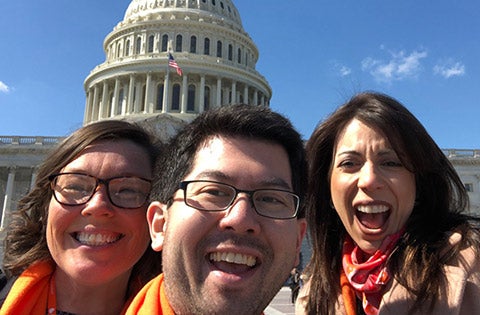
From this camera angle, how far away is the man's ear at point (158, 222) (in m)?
2.05

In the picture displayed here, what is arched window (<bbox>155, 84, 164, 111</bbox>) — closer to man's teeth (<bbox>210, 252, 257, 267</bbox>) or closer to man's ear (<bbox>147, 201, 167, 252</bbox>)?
man's ear (<bbox>147, 201, 167, 252</bbox>)

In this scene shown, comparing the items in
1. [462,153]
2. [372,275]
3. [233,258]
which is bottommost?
[372,275]

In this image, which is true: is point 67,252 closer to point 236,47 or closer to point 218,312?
point 218,312

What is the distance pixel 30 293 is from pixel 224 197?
1414 millimetres

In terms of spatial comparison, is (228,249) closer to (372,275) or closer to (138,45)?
(372,275)

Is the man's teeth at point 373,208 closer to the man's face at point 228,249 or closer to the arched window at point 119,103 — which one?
the man's face at point 228,249

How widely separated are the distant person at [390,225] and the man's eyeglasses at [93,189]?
1389 mm

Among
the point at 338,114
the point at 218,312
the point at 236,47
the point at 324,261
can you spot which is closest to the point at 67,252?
the point at 218,312

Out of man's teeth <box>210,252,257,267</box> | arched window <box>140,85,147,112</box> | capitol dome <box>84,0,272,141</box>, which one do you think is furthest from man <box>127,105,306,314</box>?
arched window <box>140,85,147,112</box>

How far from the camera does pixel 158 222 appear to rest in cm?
209

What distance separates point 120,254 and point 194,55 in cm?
5286

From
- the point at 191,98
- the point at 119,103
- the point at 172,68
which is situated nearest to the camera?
the point at 172,68

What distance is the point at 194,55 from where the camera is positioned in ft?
175

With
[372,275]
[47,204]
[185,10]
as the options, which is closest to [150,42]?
[185,10]
